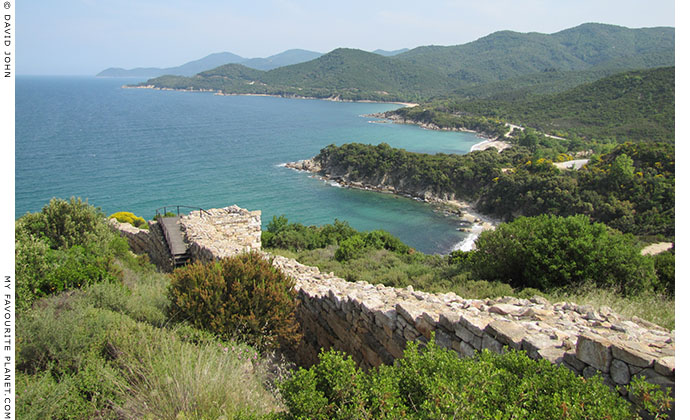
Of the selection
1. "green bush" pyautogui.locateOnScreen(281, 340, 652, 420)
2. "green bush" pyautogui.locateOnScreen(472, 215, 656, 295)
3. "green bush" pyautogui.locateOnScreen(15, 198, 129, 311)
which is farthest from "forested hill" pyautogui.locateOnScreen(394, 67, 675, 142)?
"green bush" pyautogui.locateOnScreen(15, 198, 129, 311)

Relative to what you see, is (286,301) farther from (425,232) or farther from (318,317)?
(425,232)

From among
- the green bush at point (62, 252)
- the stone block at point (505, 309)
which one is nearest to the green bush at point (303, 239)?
the green bush at point (62, 252)

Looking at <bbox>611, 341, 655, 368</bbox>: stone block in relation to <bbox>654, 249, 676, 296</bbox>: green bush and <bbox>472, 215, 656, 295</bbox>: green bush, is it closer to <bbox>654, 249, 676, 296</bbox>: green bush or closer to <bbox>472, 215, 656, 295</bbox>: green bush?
<bbox>472, 215, 656, 295</bbox>: green bush

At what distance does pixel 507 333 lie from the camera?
4461 millimetres

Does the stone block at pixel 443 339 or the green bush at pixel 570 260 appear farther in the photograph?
the green bush at pixel 570 260

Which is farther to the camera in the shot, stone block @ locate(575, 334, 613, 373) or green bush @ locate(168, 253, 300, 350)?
green bush @ locate(168, 253, 300, 350)

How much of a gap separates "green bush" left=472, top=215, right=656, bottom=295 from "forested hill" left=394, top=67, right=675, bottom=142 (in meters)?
59.0

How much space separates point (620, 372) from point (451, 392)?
5.57 ft

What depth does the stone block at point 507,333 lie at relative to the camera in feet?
14.3

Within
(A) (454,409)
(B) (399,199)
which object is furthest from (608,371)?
(B) (399,199)

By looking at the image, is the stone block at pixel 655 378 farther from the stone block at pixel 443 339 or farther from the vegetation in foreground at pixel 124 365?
the vegetation in foreground at pixel 124 365

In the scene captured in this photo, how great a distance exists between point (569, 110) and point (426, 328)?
Result: 3779 inches

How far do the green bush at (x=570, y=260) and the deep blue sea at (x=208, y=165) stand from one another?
25.3 metres

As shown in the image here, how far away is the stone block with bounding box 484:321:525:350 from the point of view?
4.35m
